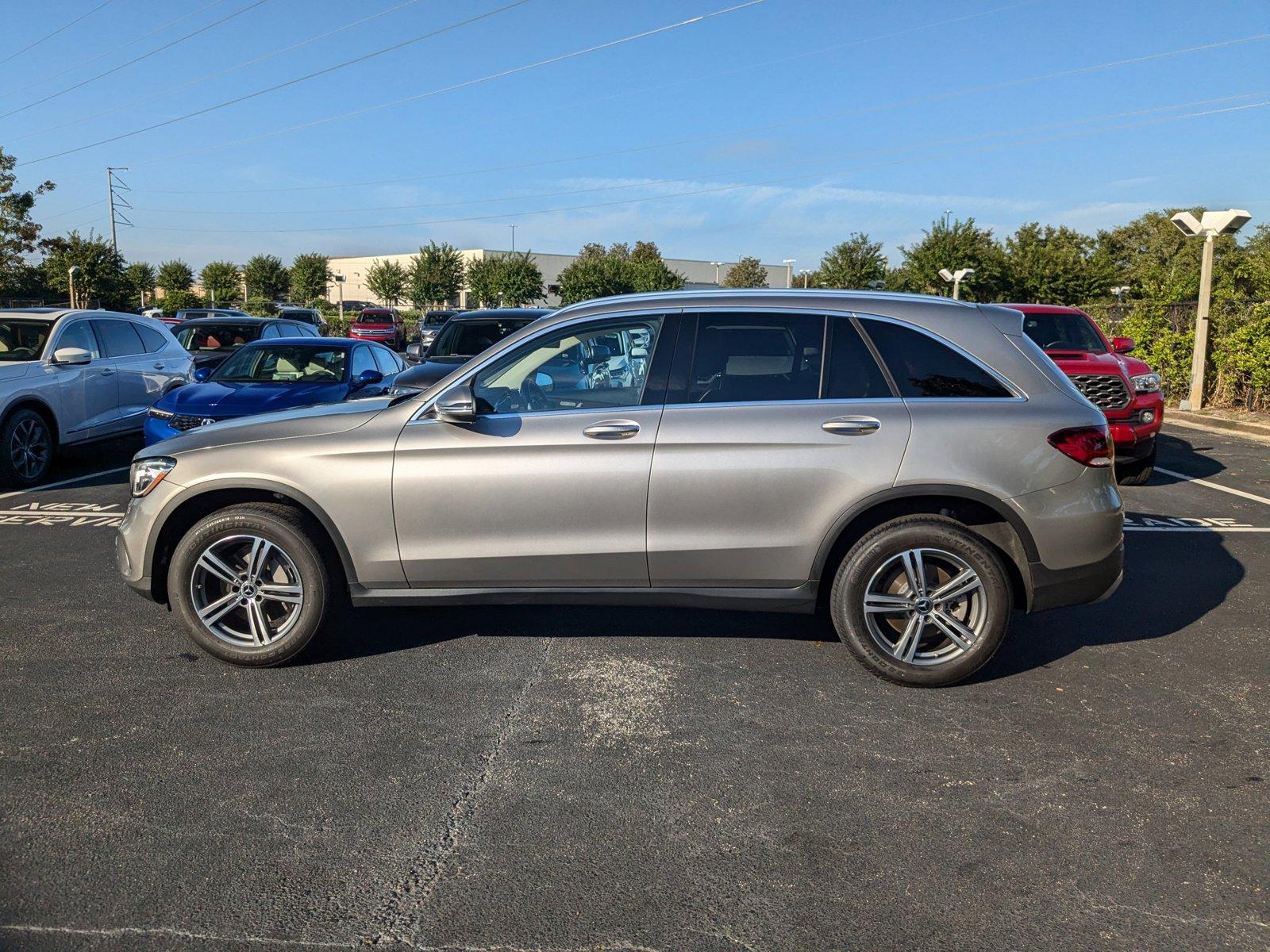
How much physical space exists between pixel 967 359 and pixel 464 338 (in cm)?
826

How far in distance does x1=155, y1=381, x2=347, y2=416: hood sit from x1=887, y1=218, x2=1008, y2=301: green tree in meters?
41.1

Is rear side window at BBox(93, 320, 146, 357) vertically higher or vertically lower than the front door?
higher

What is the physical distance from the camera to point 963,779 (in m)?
3.90

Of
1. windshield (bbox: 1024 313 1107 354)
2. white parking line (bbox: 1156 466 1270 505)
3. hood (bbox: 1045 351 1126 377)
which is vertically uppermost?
windshield (bbox: 1024 313 1107 354)

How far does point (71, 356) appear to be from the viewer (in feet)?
34.1

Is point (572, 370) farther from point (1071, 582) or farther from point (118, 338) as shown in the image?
point (118, 338)

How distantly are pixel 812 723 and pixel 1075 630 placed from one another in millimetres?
2176

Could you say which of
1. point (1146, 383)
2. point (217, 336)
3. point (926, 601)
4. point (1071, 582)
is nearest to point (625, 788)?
point (926, 601)

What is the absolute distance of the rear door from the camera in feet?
15.4

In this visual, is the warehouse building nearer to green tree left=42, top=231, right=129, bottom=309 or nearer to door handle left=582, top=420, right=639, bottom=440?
green tree left=42, top=231, right=129, bottom=309

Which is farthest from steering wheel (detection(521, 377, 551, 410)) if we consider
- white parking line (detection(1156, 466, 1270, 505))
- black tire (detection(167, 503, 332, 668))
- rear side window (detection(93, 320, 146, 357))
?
rear side window (detection(93, 320, 146, 357))

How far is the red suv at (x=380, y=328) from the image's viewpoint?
41.1 meters

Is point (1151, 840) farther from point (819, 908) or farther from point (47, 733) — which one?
point (47, 733)

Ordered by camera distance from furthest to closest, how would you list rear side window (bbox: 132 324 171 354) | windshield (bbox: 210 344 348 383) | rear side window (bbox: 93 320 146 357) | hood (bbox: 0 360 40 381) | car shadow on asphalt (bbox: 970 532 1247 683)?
rear side window (bbox: 132 324 171 354) → rear side window (bbox: 93 320 146 357) → windshield (bbox: 210 344 348 383) → hood (bbox: 0 360 40 381) → car shadow on asphalt (bbox: 970 532 1247 683)
